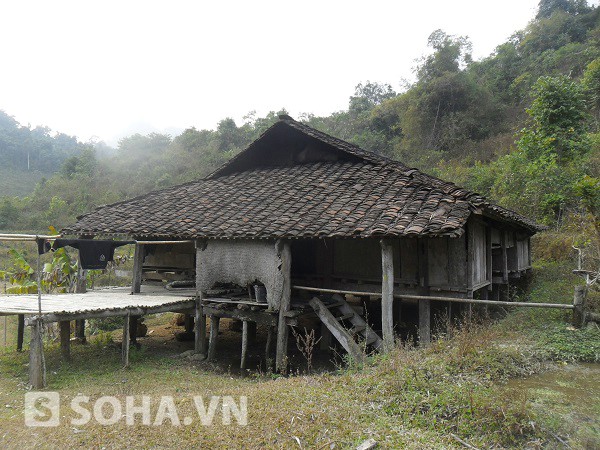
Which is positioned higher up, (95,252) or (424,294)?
(95,252)

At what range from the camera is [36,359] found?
287 inches

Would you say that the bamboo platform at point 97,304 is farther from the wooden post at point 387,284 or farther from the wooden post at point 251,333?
the wooden post at point 387,284

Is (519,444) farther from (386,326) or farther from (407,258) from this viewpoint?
(407,258)

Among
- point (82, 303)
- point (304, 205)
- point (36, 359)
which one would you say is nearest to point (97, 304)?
point (82, 303)

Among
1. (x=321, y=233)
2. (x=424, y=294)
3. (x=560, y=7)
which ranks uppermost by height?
(x=560, y=7)

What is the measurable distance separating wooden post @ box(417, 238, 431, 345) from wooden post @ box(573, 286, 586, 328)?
2551 millimetres

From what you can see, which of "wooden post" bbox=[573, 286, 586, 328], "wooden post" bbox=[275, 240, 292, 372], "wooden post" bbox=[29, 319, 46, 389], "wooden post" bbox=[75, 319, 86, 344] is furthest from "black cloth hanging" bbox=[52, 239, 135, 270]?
"wooden post" bbox=[573, 286, 586, 328]

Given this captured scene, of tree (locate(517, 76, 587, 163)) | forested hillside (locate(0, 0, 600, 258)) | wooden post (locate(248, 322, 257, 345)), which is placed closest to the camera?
wooden post (locate(248, 322, 257, 345))

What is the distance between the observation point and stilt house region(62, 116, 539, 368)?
7809 mm

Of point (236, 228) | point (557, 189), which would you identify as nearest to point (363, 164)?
point (236, 228)

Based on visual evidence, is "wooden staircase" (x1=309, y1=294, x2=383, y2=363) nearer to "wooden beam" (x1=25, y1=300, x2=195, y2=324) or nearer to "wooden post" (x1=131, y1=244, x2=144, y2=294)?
"wooden beam" (x1=25, y1=300, x2=195, y2=324)

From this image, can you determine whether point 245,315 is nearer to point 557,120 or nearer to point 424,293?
point 424,293

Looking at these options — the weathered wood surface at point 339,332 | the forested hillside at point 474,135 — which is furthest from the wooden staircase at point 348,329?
the forested hillside at point 474,135

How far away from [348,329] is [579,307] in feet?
14.7
